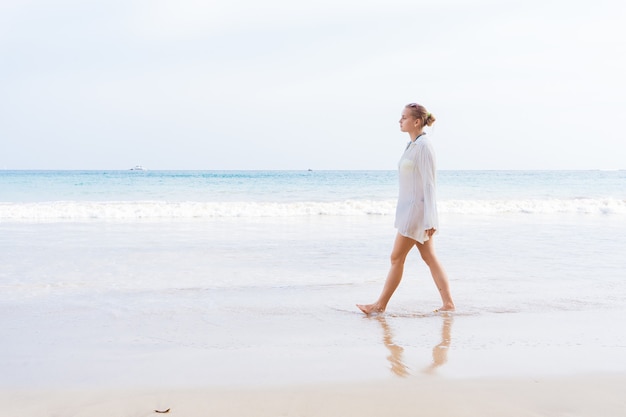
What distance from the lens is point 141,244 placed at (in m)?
10.6

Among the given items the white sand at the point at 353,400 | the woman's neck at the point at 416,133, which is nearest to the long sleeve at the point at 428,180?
the woman's neck at the point at 416,133

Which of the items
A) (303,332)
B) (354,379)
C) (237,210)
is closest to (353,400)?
(354,379)

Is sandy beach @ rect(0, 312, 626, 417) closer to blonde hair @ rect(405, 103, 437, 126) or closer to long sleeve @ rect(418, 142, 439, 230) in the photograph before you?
long sleeve @ rect(418, 142, 439, 230)

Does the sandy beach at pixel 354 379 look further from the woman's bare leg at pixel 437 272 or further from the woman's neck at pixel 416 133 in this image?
the woman's neck at pixel 416 133

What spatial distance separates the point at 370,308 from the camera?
5625 mm

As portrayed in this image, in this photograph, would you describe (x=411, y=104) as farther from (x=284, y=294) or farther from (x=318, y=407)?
(x=318, y=407)

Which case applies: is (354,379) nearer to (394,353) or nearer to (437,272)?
(394,353)

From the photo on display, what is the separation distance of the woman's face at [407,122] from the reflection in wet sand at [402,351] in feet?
5.65

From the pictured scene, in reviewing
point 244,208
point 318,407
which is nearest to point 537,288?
point 318,407

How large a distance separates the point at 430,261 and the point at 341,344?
1634 mm

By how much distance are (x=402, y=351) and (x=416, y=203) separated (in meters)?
1.69

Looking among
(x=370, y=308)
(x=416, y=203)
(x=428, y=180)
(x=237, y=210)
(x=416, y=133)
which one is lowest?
(x=237, y=210)

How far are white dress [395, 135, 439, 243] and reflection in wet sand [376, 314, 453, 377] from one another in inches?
32.6

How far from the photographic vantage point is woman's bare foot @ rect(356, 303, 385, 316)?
5.60m
